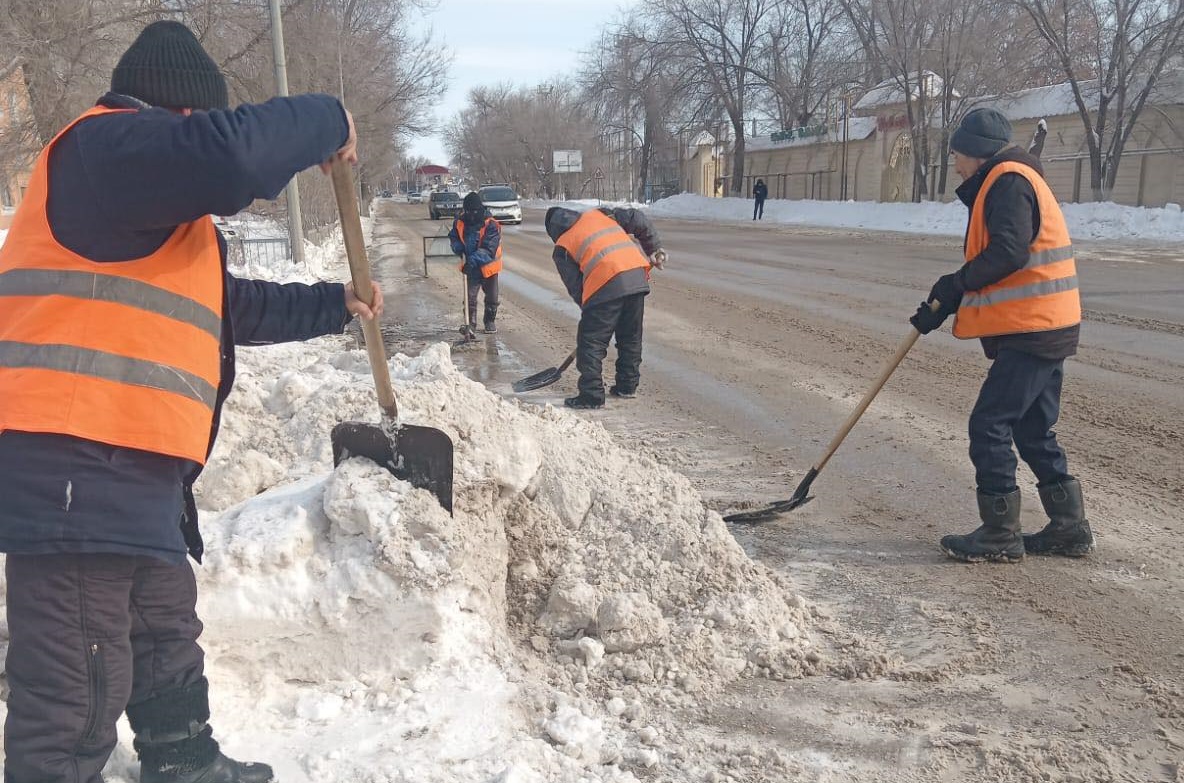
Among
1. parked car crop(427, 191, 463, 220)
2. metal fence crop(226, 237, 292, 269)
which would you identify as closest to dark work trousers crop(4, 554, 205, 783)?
metal fence crop(226, 237, 292, 269)

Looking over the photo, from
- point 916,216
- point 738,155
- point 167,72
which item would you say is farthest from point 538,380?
point 738,155

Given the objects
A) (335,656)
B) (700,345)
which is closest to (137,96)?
(335,656)

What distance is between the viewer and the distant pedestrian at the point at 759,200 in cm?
3759

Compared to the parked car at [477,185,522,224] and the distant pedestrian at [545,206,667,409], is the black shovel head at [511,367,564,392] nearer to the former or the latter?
the distant pedestrian at [545,206,667,409]

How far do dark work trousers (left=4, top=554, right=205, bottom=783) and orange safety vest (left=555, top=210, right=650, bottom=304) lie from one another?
5160mm

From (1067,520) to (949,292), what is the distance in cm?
110

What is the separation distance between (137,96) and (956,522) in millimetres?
3851

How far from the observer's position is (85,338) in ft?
6.40

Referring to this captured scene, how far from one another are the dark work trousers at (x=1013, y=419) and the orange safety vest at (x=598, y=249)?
3.48m

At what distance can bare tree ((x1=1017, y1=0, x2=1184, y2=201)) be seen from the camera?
2611 cm

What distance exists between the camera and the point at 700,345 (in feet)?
30.2

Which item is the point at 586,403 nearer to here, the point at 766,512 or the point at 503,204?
the point at 766,512

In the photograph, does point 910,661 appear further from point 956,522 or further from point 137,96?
point 137,96

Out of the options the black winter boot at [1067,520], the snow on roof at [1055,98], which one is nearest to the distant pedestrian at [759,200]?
the snow on roof at [1055,98]
